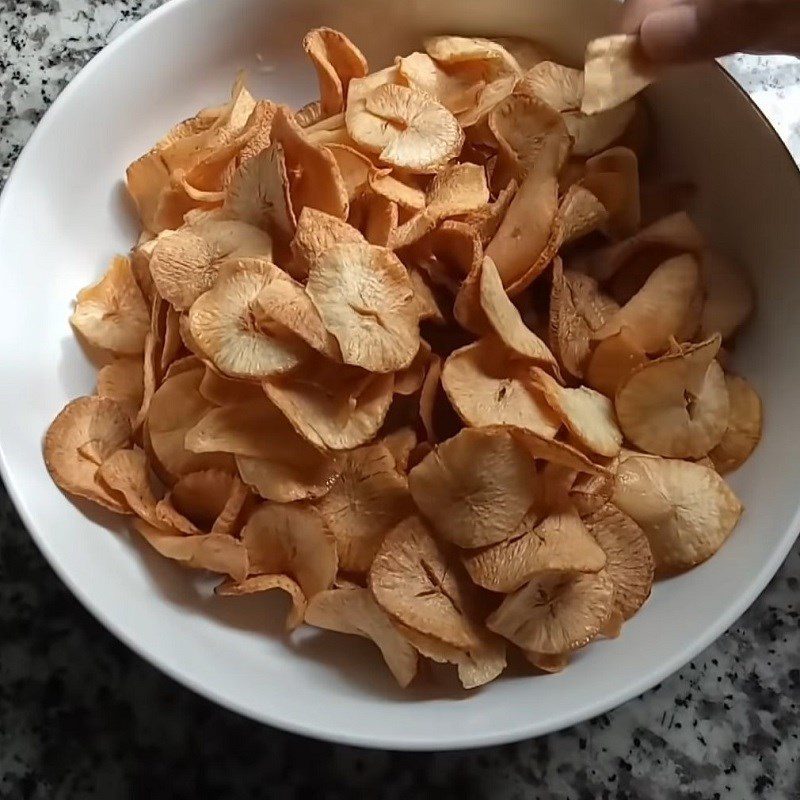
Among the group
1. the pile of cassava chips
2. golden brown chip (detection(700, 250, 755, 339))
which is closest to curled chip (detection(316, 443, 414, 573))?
the pile of cassava chips

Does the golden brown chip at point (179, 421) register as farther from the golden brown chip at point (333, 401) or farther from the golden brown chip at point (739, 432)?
the golden brown chip at point (739, 432)

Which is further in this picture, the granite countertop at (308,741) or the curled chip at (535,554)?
the granite countertop at (308,741)

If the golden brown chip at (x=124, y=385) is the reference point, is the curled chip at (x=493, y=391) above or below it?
below

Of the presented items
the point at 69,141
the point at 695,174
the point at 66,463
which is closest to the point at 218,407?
the point at 66,463

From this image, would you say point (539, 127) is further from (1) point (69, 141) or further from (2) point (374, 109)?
(1) point (69, 141)

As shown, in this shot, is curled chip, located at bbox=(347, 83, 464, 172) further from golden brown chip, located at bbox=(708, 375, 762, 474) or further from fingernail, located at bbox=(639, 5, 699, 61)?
golden brown chip, located at bbox=(708, 375, 762, 474)

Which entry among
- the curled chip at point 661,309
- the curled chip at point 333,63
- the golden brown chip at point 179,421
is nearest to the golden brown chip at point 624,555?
the curled chip at point 661,309

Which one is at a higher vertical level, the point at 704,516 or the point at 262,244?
the point at 262,244
